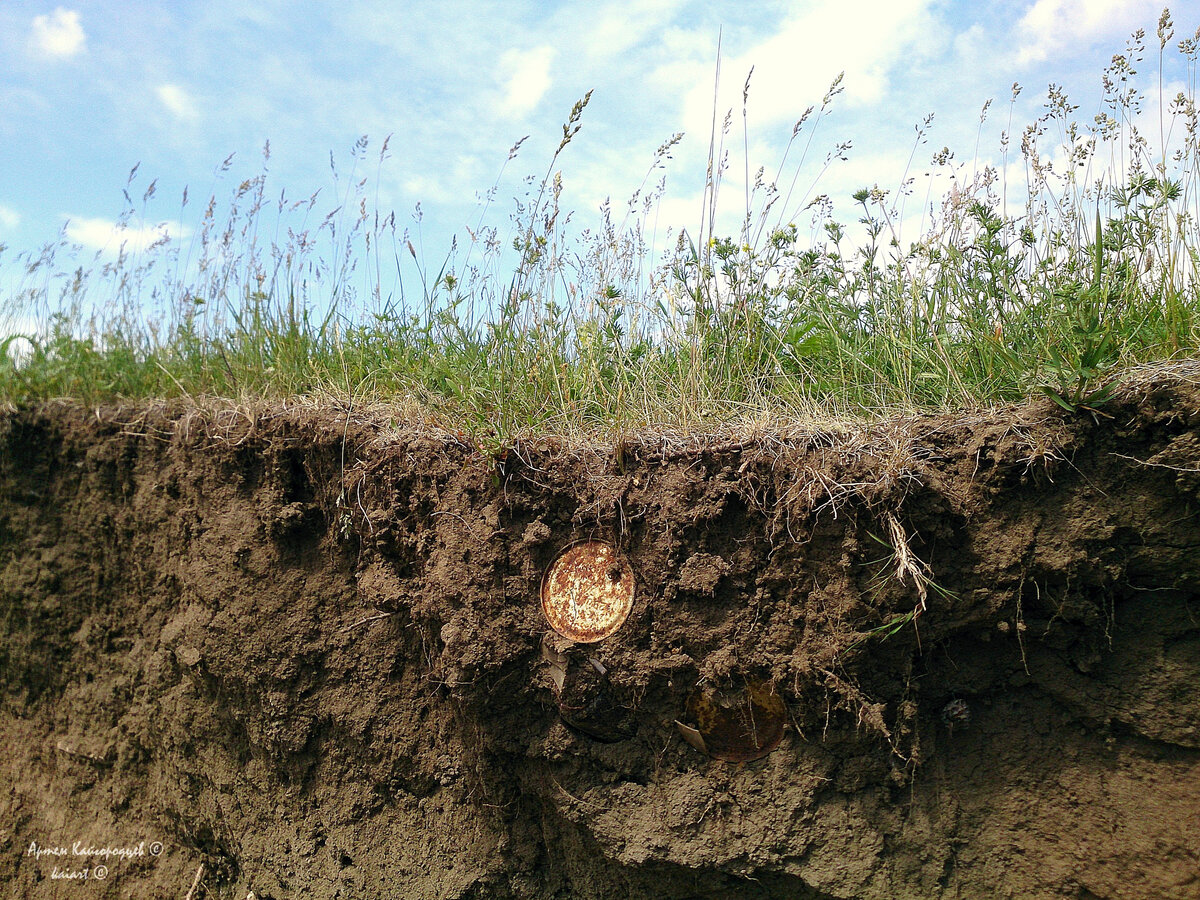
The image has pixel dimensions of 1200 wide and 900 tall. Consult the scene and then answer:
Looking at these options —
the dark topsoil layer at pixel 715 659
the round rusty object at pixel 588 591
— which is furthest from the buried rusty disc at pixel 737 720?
the round rusty object at pixel 588 591

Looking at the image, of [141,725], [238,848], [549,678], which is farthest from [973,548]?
[141,725]

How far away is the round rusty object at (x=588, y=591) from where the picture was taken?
231 centimetres

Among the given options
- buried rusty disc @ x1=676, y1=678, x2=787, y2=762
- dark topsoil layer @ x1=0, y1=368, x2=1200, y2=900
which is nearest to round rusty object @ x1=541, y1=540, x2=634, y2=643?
dark topsoil layer @ x1=0, y1=368, x2=1200, y2=900

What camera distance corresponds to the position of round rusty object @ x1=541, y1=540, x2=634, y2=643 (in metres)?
2.31

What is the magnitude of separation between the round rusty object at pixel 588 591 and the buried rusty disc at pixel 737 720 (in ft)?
1.11

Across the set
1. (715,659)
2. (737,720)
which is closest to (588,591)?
(715,659)

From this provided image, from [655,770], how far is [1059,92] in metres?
2.77

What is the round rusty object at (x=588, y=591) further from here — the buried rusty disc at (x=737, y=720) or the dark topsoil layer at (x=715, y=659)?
the buried rusty disc at (x=737, y=720)

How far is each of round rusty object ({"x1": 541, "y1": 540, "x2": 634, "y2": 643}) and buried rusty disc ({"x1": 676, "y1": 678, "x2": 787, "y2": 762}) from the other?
34cm

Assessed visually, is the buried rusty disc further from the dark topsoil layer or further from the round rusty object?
the round rusty object

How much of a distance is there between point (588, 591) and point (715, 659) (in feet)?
1.43

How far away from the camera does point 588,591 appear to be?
2354 millimetres

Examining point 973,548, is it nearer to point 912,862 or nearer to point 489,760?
point 912,862

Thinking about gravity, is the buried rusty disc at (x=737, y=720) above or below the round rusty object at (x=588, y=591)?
below
